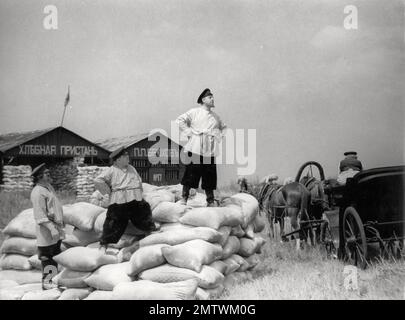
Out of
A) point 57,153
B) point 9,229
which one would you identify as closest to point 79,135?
point 57,153

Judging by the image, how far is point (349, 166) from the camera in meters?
6.60

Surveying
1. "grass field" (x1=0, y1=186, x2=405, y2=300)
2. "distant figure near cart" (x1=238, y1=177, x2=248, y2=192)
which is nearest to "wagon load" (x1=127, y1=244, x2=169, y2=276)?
"grass field" (x1=0, y1=186, x2=405, y2=300)

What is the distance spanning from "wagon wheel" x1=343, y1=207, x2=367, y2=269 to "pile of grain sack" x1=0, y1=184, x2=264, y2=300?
1133 mm

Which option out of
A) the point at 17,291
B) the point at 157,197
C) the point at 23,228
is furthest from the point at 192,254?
the point at 23,228

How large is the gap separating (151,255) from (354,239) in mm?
2370

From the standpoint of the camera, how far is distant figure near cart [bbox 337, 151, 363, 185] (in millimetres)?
6457

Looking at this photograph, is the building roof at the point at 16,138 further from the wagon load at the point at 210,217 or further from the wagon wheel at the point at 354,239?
the wagon wheel at the point at 354,239

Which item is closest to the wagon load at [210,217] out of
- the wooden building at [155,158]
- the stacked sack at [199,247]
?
the stacked sack at [199,247]

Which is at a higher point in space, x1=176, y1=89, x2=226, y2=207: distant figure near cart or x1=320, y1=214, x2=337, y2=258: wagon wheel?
x1=176, y1=89, x2=226, y2=207: distant figure near cart

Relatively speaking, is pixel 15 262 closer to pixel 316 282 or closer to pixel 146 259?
pixel 146 259

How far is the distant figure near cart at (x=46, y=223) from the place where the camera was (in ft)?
18.0

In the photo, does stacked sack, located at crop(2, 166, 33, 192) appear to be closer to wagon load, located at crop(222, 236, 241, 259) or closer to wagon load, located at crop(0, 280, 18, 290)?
wagon load, located at crop(0, 280, 18, 290)
